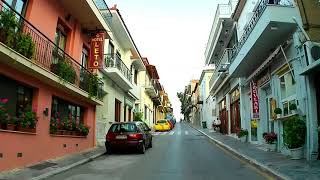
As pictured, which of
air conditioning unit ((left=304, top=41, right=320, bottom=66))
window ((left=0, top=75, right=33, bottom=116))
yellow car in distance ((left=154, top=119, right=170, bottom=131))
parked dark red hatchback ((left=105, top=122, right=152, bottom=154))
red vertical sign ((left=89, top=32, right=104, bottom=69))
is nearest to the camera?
window ((left=0, top=75, right=33, bottom=116))

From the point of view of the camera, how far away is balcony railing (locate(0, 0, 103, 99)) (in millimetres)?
11328

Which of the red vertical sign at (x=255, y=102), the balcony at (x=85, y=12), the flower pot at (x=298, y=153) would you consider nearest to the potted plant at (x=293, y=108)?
the flower pot at (x=298, y=153)

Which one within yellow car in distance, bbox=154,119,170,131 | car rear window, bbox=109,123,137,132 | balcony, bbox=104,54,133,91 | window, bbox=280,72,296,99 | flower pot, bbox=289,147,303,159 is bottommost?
flower pot, bbox=289,147,303,159

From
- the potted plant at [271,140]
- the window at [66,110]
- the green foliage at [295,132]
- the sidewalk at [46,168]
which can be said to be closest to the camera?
the sidewalk at [46,168]

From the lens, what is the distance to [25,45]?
1216 cm

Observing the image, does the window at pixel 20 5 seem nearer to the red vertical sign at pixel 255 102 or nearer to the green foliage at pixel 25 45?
the green foliage at pixel 25 45

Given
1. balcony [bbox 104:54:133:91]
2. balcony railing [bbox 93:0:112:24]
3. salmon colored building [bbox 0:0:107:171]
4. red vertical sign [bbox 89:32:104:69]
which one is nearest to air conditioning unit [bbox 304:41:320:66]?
salmon colored building [bbox 0:0:107:171]

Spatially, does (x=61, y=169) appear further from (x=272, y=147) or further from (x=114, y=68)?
(x=114, y=68)

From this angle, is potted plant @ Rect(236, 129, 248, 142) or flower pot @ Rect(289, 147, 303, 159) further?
potted plant @ Rect(236, 129, 248, 142)

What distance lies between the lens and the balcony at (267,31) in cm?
1436

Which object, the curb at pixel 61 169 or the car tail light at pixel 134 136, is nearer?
the curb at pixel 61 169

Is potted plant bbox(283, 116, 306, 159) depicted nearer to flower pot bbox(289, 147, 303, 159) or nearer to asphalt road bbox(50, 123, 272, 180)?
flower pot bbox(289, 147, 303, 159)

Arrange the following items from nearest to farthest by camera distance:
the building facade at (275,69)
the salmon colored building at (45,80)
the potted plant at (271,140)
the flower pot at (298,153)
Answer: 1. the salmon colored building at (45,80)
2. the building facade at (275,69)
3. the flower pot at (298,153)
4. the potted plant at (271,140)

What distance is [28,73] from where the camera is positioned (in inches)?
513
